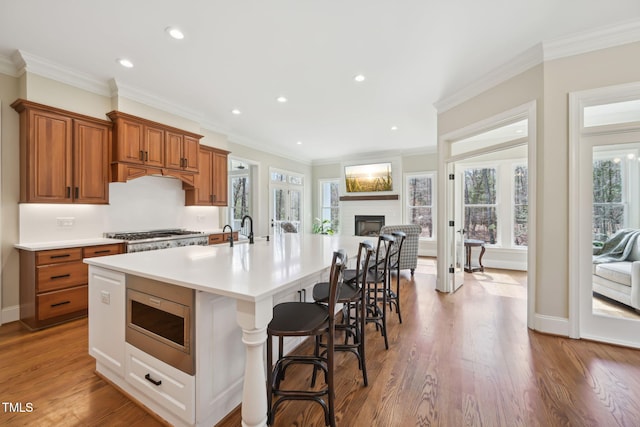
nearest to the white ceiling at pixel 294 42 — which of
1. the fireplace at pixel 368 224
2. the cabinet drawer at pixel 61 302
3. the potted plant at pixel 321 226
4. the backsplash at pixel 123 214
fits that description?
the backsplash at pixel 123 214

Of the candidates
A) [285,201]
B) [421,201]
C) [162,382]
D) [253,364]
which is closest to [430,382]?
[253,364]

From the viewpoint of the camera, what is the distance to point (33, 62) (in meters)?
2.81

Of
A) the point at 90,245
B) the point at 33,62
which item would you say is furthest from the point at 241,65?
the point at 90,245

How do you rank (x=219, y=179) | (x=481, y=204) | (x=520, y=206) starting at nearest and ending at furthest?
(x=219, y=179)
(x=520, y=206)
(x=481, y=204)

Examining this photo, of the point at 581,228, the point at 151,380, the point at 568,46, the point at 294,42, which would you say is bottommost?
the point at 151,380

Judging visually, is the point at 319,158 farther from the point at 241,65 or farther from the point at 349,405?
the point at 349,405

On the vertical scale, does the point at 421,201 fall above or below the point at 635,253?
above

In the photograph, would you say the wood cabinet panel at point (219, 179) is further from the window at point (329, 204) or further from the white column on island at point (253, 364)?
the white column on island at point (253, 364)

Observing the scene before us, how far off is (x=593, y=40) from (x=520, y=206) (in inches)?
148

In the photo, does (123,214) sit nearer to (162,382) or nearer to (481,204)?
(162,382)

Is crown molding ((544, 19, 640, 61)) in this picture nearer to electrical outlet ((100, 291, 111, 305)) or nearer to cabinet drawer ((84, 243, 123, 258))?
electrical outlet ((100, 291, 111, 305))

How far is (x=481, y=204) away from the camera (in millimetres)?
5789

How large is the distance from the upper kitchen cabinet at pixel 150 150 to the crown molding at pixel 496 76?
3859mm

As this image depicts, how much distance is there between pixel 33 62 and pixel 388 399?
15.1 ft
